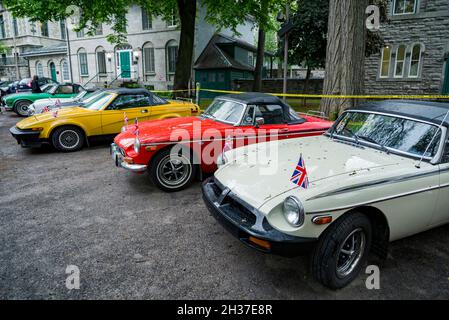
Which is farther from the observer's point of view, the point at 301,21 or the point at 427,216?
the point at 301,21

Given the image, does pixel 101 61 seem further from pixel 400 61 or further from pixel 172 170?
pixel 172 170

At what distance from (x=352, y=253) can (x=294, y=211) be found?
76cm

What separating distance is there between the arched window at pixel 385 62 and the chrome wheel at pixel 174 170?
17486mm

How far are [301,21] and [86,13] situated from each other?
11.1m

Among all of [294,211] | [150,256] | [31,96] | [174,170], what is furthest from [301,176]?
[31,96]

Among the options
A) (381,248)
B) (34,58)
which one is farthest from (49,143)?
(34,58)

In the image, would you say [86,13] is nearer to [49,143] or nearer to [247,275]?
[49,143]

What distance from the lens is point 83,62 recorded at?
99.6 feet

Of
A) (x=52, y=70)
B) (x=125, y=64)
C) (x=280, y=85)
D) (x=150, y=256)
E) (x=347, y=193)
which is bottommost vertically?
(x=150, y=256)

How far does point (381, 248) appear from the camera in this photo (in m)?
2.86

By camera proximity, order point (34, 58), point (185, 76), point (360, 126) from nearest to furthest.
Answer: point (360, 126)
point (185, 76)
point (34, 58)

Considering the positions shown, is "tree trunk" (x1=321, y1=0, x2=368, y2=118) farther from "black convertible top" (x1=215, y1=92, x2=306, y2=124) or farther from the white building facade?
the white building facade

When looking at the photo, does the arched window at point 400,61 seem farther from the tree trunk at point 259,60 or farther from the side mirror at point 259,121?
the side mirror at point 259,121
